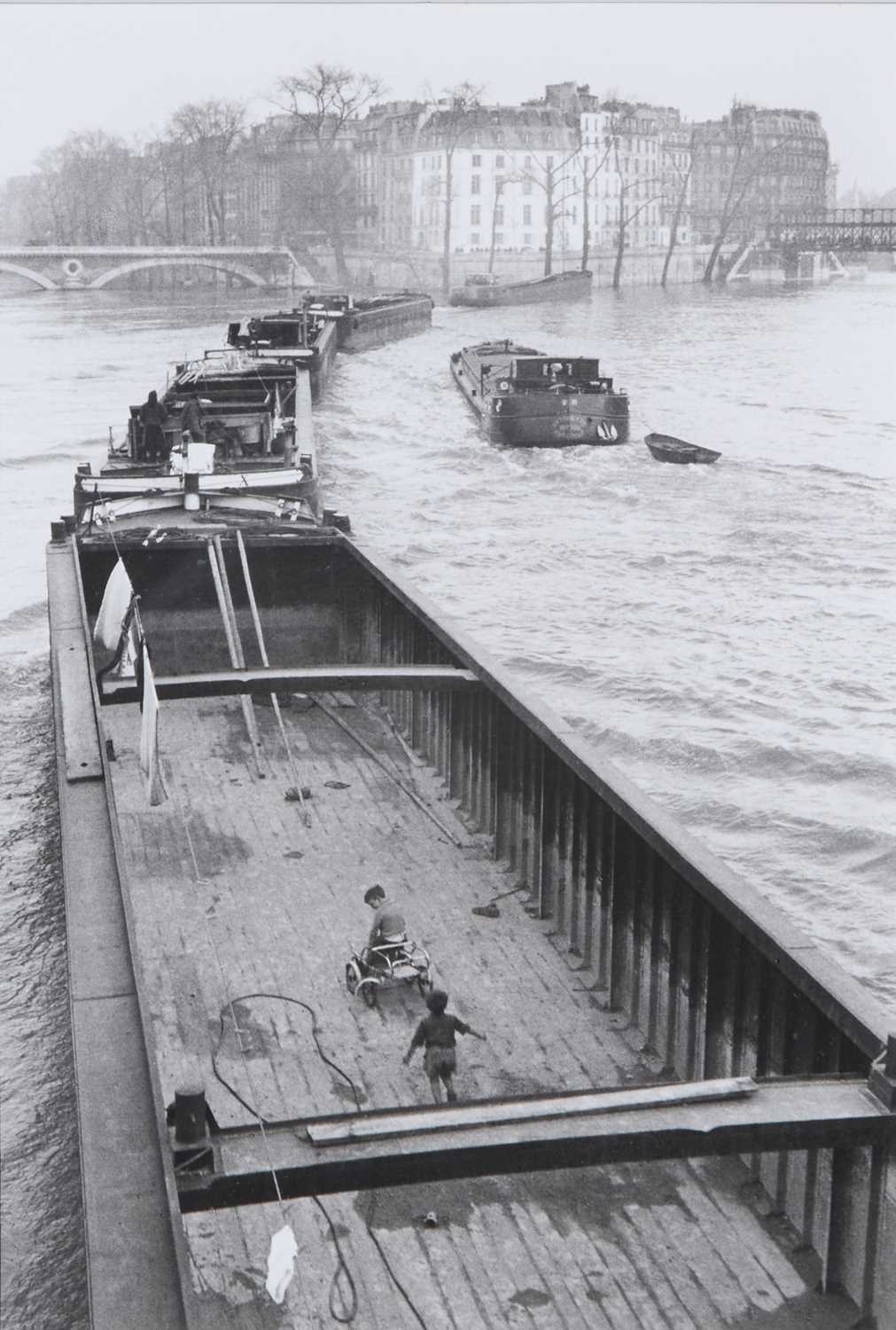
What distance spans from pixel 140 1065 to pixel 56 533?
35.5 feet

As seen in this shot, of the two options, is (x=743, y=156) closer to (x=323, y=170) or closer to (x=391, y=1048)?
(x=323, y=170)

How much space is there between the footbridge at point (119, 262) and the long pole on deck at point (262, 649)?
84.2 m

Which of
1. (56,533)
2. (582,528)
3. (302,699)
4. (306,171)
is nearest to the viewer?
(302,699)

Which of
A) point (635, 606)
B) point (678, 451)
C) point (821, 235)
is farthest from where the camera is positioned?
point (821, 235)

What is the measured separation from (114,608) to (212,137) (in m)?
115

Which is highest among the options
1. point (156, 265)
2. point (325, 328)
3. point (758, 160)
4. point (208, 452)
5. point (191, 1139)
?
point (758, 160)

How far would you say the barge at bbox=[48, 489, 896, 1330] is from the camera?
15.0 ft

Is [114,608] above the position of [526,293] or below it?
above

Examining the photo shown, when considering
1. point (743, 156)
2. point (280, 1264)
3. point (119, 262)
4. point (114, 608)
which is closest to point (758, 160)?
point (743, 156)

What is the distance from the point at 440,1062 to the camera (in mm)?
6234

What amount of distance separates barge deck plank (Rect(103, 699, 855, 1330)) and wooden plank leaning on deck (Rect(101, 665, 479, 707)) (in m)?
0.88

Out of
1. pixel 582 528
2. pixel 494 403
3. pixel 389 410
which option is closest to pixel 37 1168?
pixel 582 528

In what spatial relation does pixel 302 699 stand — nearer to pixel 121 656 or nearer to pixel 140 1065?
pixel 121 656

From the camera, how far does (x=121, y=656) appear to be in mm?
9625
